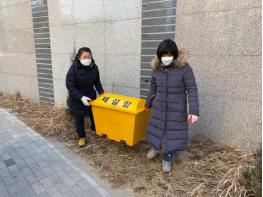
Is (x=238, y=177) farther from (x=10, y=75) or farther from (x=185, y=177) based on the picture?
(x=10, y=75)

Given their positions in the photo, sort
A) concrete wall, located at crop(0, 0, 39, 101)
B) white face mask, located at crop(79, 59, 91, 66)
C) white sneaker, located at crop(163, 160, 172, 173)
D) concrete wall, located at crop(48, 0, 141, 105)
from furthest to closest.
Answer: concrete wall, located at crop(0, 0, 39, 101), concrete wall, located at crop(48, 0, 141, 105), white face mask, located at crop(79, 59, 91, 66), white sneaker, located at crop(163, 160, 172, 173)

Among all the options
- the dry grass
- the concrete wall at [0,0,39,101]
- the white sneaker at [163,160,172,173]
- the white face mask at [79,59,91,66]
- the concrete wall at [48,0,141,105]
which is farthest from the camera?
the concrete wall at [0,0,39,101]

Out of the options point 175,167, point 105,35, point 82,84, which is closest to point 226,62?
point 175,167

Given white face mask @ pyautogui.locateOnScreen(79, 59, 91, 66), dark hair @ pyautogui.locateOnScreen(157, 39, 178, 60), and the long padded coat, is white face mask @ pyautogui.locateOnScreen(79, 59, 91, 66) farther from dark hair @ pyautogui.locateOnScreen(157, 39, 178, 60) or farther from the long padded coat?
dark hair @ pyautogui.locateOnScreen(157, 39, 178, 60)

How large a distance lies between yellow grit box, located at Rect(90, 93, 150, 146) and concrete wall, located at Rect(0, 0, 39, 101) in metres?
3.57

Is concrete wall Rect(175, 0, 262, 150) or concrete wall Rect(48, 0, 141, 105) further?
concrete wall Rect(48, 0, 141, 105)

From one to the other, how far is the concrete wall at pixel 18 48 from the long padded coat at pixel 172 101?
4.41 meters

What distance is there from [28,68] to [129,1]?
144 inches

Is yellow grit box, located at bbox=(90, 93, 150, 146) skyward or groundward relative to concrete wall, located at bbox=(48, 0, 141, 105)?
groundward

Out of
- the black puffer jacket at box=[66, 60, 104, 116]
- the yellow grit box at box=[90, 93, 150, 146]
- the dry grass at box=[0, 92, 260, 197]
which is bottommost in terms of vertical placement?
the dry grass at box=[0, 92, 260, 197]

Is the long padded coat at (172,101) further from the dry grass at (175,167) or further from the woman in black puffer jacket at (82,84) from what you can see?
the woman in black puffer jacket at (82,84)

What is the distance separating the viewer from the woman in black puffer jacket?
3791 millimetres

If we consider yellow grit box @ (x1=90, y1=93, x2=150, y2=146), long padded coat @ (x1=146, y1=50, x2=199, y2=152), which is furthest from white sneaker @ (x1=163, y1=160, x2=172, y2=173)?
yellow grit box @ (x1=90, y1=93, x2=150, y2=146)

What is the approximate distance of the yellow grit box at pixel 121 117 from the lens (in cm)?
348
